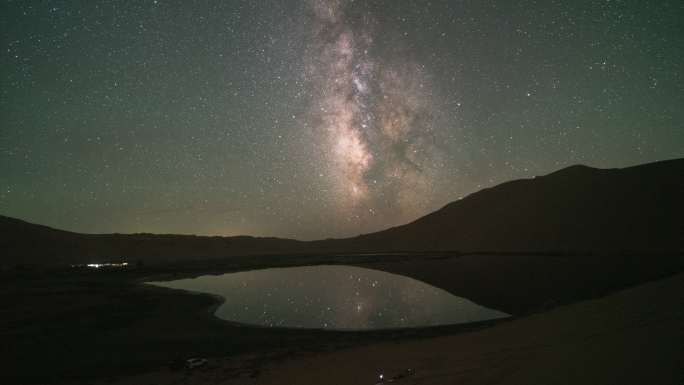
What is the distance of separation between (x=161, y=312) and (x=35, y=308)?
9.92 metres

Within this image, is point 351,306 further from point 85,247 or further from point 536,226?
A: point 85,247

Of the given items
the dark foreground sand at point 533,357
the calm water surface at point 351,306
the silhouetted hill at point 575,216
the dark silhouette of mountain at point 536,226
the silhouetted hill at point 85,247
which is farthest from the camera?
the silhouetted hill at point 85,247

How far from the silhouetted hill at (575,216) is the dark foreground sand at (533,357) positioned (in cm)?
6069

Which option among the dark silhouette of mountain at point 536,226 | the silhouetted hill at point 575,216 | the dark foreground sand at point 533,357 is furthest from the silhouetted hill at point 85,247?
the dark foreground sand at point 533,357

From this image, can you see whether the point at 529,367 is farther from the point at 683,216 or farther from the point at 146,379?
the point at 683,216

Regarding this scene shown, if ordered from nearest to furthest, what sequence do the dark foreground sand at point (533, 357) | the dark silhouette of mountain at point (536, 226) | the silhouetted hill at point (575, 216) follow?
the dark foreground sand at point (533, 357)
the silhouetted hill at point (575, 216)
the dark silhouette of mountain at point (536, 226)

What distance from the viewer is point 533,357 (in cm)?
791

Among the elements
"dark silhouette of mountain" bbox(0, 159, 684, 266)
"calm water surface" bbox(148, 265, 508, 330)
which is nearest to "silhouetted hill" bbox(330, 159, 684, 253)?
"dark silhouette of mountain" bbox(0, 159, 684, 266)

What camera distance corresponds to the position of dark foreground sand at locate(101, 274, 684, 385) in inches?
252

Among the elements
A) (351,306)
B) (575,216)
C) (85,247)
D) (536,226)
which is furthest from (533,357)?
(85,247)

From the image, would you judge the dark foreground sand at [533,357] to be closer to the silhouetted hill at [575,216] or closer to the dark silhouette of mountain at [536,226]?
the dark silhouette of mountain at [536,226]

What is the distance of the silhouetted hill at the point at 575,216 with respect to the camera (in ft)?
231

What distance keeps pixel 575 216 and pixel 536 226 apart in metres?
9.09

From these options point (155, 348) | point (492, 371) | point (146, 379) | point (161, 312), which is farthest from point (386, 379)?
point (161, 312)
